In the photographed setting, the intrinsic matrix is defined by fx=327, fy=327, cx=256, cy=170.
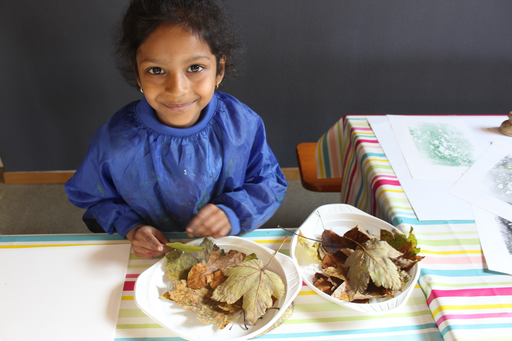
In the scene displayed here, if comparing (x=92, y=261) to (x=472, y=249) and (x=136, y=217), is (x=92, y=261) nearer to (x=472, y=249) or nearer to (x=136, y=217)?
(x=136, y=217)

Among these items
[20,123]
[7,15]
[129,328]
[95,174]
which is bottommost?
[20,123]

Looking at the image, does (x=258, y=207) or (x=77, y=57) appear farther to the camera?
(x=77, y=57)

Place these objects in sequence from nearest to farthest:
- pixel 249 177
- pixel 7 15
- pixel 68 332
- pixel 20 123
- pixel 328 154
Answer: pixel 68 332, pixel 249 177, pixel 328 154, pixel 7 15, pixel 20 123

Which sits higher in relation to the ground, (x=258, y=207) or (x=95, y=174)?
(x=95, y=174)

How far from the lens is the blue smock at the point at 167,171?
0.76 m

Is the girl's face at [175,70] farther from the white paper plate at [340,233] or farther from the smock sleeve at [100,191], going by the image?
the white paper plate at [340,233]

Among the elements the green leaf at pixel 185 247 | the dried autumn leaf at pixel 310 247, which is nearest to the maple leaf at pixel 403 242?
the dried autumn leaf at pixel 310 247

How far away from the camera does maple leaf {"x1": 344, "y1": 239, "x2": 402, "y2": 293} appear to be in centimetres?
54

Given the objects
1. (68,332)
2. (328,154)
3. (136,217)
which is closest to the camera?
(68,332)

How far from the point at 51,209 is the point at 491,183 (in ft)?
6.79

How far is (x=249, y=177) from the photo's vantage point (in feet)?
2.99

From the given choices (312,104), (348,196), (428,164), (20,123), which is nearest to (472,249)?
(428,164)

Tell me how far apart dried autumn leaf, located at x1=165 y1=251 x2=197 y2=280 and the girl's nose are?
0.31 metres

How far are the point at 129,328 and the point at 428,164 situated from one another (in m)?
0.84
